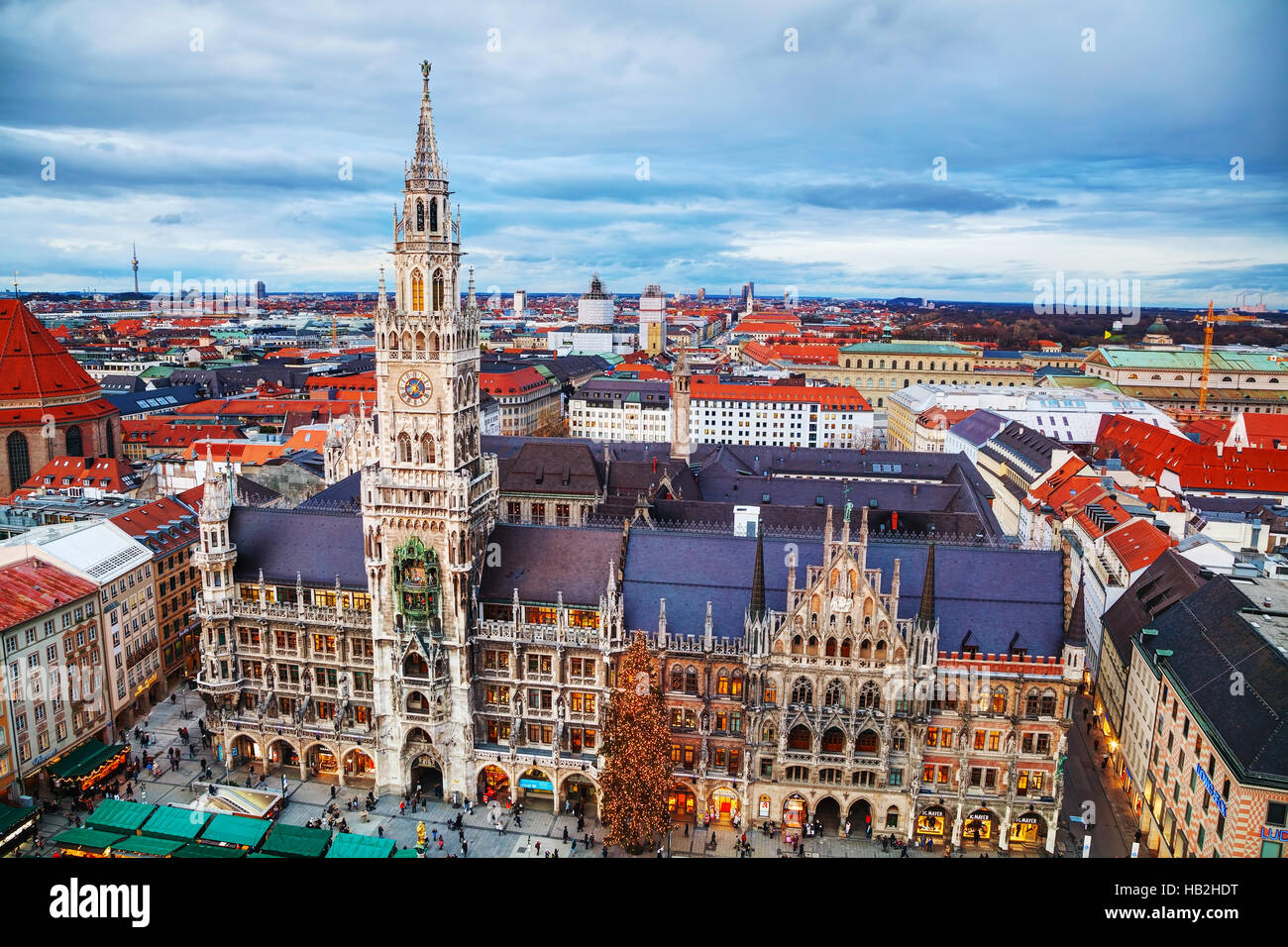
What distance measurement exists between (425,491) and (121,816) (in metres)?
29.0

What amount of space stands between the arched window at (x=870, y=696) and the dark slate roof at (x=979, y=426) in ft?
372

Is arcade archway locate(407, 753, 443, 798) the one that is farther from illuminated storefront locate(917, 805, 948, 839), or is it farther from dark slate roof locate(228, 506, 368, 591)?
illuminated storefront locate(917, 805, 948, 839)

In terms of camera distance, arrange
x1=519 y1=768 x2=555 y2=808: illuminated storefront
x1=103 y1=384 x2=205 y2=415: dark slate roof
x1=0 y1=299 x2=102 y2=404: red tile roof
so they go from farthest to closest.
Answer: x1=103 y1=384 x2=205 y2=415: dark slate roof, x1=0 y1=299 x2=102 y2=404: red tile roof, x1=519 y1=768 x2=555 y2=808: illuminated storefront

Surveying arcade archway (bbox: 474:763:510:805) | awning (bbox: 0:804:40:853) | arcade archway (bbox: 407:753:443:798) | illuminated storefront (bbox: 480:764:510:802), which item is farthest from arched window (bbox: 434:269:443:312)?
awning (bbox: 0:804:40:853)

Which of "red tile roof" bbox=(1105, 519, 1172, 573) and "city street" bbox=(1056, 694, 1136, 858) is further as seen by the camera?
"red tile roof" bbox=(1105, 519, 1172, 573)

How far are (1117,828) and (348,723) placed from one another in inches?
2330

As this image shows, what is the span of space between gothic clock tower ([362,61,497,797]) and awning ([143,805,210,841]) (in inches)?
551

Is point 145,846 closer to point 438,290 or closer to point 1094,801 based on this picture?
point 438,290

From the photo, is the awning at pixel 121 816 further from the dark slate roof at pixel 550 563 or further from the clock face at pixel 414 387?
the clock face at pixel 414 387

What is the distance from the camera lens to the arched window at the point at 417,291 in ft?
219

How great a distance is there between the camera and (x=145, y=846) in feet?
185

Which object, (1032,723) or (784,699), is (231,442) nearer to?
(784,699)

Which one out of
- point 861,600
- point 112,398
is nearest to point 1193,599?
point 861,600

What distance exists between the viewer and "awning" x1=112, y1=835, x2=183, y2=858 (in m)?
55.2
